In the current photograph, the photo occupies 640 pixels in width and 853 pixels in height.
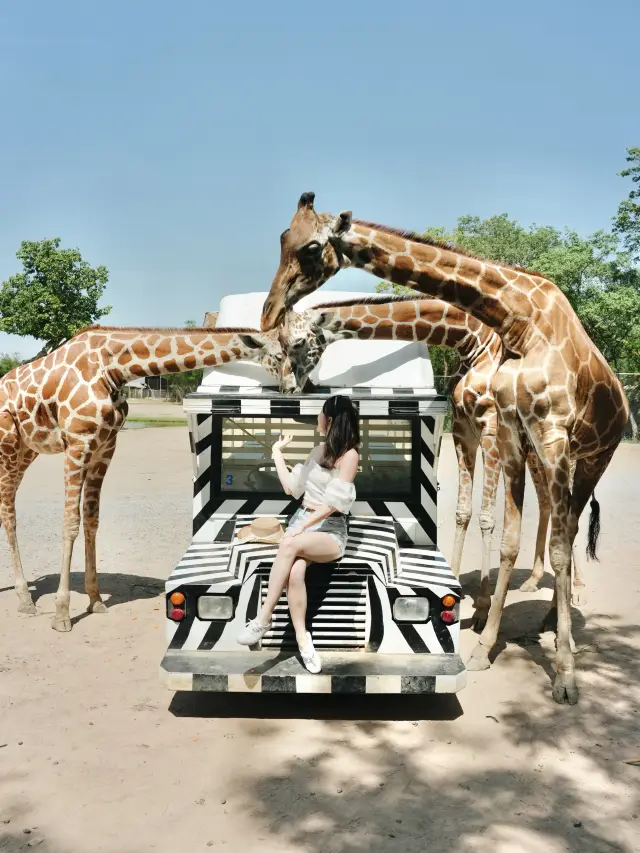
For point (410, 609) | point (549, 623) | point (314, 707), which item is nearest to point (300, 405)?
point (410, 609)

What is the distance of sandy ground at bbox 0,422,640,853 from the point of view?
379 centimetres

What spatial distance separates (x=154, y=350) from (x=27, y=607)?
9.39 ft

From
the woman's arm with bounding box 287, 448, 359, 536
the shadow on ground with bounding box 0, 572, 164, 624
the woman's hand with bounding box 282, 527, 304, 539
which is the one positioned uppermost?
the woman's arm with bounding box 287, 448, 359, 536

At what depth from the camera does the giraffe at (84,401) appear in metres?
7.15

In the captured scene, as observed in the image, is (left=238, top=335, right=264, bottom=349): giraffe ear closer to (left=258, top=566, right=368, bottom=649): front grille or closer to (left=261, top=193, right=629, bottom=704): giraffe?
(left=261, top=193, right=629, bottom=704): giraffe

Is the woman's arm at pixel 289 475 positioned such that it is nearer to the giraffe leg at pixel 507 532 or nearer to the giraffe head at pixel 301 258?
the giraffe head at pixel 301 258

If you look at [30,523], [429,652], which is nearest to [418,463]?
[429,652]

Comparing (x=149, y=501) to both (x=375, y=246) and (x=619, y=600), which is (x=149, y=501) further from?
(x=375, y=246)

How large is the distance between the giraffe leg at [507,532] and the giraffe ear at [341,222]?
6.55ft

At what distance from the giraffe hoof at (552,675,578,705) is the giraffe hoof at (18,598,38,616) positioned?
16.3 feet

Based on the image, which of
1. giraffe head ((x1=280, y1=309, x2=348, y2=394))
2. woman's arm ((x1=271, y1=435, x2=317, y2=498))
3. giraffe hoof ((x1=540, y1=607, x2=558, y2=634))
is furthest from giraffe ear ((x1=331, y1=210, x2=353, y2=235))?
giraffe hoof ((x1=540, y1=607, x2=558, y2=634))

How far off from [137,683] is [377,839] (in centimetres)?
268

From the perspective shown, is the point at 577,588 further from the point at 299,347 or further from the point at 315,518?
the point at 315,518

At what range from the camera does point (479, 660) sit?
20.2ft
